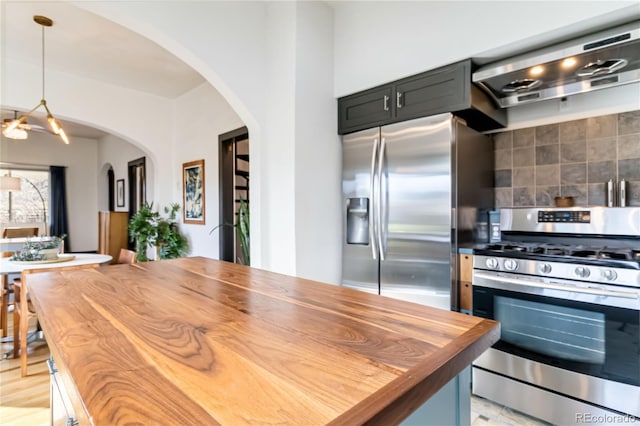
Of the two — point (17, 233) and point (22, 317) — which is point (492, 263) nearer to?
point (22, 317)

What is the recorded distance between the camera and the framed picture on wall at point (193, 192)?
14.1ft

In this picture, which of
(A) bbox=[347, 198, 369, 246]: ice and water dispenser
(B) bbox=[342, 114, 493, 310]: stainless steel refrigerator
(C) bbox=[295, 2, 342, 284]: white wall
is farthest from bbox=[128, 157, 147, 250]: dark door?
(B) bbox=[342, 114, 493, 310]: stainless steel refrigerator

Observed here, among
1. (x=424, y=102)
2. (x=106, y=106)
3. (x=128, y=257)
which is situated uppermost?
(x=106, y=106)

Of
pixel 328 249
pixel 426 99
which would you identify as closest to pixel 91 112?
pixel 328 249

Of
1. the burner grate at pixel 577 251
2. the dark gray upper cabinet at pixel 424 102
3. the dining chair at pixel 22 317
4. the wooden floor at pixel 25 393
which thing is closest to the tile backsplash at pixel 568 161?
the dark gray upper cabinet at pixel 424 102

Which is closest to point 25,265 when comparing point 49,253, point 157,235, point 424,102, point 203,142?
point 49,253

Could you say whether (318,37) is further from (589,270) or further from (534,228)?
(589,270)

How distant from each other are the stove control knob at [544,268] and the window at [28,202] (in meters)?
9.14

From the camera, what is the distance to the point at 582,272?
1698 mm

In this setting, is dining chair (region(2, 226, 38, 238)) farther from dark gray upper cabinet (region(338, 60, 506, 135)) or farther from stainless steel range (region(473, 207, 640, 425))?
stainless steel range (region(473, 207, 640, 425))

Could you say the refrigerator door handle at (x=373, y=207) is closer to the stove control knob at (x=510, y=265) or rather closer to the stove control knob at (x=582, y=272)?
the stove control knob at (x=510, y=265)

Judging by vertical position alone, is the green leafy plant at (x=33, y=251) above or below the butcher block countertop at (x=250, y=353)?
below

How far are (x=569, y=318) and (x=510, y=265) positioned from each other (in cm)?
38

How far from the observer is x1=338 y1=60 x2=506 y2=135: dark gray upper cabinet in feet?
6.88
